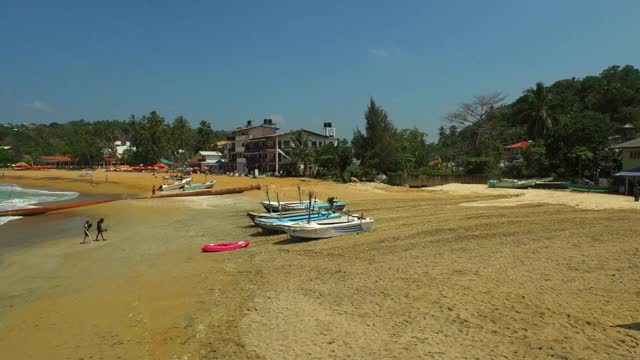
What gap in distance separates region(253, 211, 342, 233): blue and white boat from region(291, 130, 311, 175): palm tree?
4479 centimetres

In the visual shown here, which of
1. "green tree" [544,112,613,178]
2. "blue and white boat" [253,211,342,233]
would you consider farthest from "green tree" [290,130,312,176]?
"blue and white boat" [253,211,342,233]

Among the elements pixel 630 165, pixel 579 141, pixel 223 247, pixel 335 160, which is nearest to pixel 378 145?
pixel 335 160

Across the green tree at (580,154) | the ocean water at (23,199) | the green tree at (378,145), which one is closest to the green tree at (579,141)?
the green tree at (580,154)

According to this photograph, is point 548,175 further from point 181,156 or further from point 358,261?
point 181,156

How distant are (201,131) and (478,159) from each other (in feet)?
283

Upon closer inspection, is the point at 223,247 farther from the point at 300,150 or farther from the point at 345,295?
the point at 300,150

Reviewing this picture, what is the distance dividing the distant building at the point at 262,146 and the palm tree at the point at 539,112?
31.7 meters

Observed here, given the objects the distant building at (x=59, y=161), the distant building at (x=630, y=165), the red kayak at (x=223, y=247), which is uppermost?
the distant building at (x=59, y=161)

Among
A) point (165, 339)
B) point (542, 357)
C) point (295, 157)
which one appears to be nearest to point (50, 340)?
point (165, 339)

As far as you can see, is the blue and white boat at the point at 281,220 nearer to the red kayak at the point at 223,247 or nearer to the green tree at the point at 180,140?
the red kayak at the point at 223,247

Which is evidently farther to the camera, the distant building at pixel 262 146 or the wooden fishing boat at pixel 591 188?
the distant building at pixel 262 146

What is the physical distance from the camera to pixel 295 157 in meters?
68.6

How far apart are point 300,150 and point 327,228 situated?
4894cm

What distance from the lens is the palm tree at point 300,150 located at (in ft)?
222
